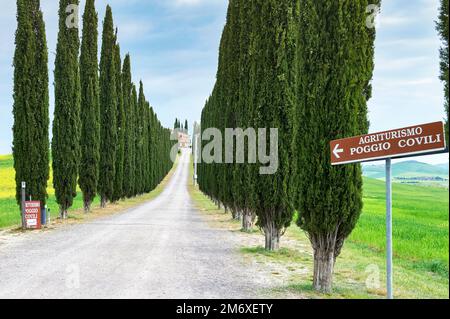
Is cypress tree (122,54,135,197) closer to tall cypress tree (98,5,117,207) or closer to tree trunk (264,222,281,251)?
tall cypress tree (98,5,117,207)

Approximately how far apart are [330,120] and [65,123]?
20641 mm

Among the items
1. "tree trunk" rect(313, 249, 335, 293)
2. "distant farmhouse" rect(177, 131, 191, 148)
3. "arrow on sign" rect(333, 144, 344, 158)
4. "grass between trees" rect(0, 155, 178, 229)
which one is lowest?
"grass between trees" rect(0, 155, 178, 229)

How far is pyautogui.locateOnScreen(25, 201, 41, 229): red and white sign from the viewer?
20375mm

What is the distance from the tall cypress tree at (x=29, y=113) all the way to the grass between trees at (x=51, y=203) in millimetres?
2480

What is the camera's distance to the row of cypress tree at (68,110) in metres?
21.8

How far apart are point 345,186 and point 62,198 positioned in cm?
2035

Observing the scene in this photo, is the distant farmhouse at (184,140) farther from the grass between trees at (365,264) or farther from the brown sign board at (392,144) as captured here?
the brown sign board at (392,144)

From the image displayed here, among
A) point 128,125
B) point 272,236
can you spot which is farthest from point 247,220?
point 128,125

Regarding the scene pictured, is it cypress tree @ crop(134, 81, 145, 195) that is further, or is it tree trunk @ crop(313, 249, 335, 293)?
cypress tree @ crop(134, 81, 145, 195)

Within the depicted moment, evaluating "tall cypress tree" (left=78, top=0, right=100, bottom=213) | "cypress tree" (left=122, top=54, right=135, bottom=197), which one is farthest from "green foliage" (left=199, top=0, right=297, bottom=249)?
"cypress tree" (left=122, top=54, right=135, bottom=197)

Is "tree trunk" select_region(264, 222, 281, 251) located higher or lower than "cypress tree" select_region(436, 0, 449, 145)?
lower

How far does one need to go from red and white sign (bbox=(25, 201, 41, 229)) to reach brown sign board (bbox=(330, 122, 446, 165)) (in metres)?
16.3

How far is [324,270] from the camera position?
8773mm
